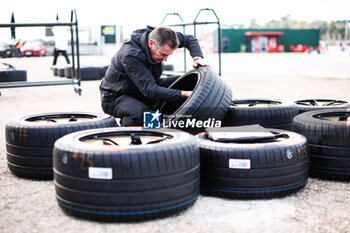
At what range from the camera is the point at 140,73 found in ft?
11.8

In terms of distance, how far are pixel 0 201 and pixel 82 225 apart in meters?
0.77

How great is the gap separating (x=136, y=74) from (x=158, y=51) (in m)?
0.29

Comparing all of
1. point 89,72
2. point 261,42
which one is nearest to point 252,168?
point 89,72

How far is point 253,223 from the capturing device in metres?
2.26

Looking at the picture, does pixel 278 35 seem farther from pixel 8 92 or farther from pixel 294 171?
pixel 294 171

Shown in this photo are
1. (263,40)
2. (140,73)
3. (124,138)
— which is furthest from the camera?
(263,40)

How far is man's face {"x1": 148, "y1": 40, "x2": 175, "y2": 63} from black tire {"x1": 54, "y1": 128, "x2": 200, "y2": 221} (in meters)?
1.31

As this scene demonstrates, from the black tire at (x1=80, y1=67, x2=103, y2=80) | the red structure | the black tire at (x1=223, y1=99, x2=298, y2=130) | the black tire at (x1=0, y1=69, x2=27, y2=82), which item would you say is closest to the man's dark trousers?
the black tire at (x1=223, y1=99, x2=298, y2=130)

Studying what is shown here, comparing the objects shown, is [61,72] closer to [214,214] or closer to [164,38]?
[164,38]

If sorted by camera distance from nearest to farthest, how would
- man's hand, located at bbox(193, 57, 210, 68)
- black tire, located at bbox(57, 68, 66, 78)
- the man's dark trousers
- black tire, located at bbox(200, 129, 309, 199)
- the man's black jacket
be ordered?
1. black tire, located at bbox(200, 129, 309, 199)
2. the man's black jacket
3. the man's dark trousers
4. man's hand, located at bbox(193, 57, 210, 68)
5. black tire, located at bbox(57, 68, 66, 78)

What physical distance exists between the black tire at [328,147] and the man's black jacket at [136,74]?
3.89 ft

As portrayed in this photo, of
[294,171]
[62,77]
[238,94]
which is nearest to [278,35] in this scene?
[62,77]

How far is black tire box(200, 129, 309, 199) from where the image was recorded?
100 inches

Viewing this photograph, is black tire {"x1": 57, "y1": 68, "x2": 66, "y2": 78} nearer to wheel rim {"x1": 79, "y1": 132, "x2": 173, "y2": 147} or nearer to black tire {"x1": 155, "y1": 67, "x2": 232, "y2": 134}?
black tire {"x1": 155, "y1": 67, "x2": 232, "y2": 134}
